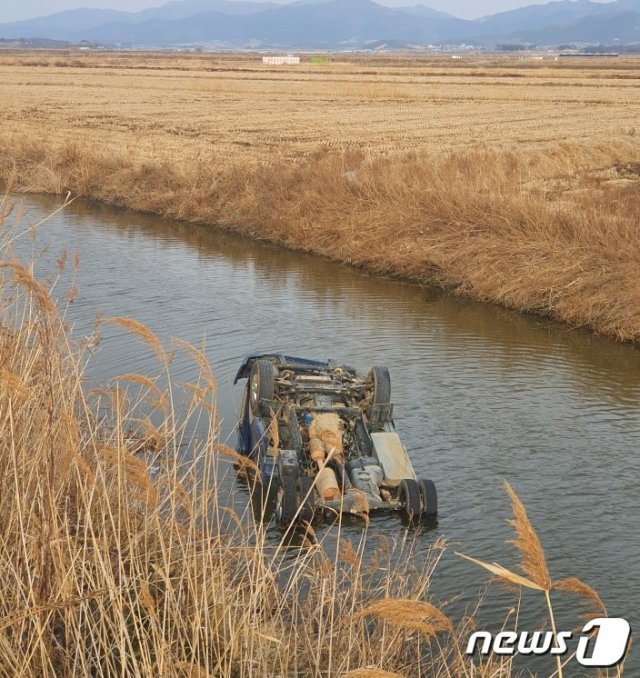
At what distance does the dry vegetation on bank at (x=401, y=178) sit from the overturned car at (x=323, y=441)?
3.31m

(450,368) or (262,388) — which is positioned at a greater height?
(262,388)

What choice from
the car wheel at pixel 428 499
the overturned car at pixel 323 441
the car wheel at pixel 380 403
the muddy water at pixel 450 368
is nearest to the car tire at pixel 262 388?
the overturned car at pixel 323 441

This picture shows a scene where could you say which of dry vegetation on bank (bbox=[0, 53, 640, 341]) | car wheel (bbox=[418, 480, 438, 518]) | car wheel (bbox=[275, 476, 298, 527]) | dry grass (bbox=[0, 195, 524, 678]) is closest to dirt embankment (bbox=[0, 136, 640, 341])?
dry vegetation on bank (bbox=[0, 53, 640, 341])


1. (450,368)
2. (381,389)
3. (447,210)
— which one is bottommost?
(450,368)

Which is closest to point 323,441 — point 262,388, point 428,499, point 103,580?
point 428,499

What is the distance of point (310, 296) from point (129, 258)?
14.6 feet

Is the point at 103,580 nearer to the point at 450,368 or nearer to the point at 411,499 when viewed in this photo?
the point at 411,499

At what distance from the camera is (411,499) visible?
9.80 metres

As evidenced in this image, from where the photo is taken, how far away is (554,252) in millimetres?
18750

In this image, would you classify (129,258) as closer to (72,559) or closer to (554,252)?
(554,252)

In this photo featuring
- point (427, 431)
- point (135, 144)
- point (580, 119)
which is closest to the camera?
point (427, 431)

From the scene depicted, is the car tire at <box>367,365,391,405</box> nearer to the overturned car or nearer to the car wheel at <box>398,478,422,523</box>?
the overturned car

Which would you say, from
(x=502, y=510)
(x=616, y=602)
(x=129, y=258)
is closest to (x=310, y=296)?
(x=129, y=258)

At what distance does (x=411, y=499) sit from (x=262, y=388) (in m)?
2.22
